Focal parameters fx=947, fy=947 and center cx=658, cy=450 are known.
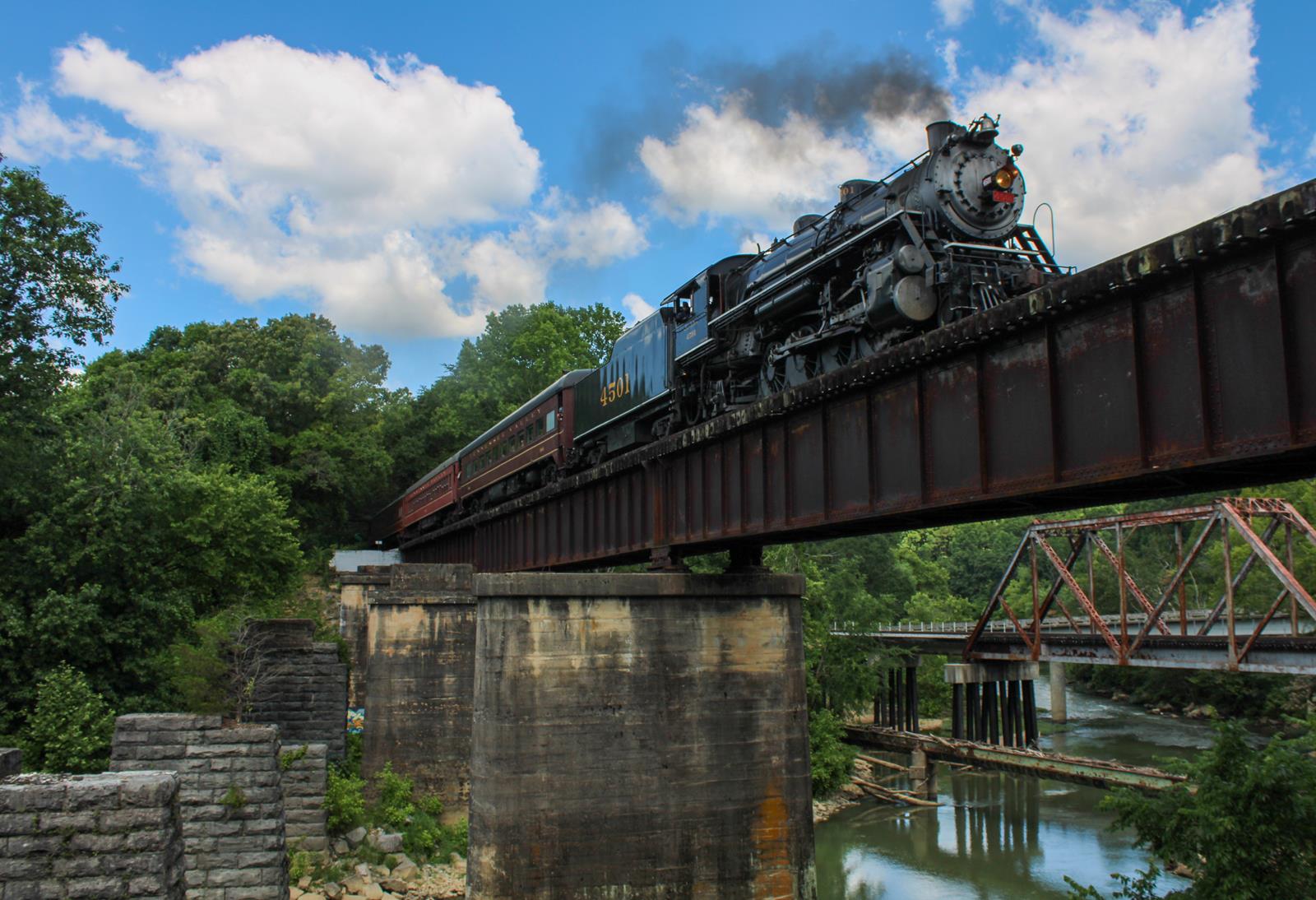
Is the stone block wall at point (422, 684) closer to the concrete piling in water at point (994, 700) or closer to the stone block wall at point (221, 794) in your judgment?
the stone block wall at point (221, 794)

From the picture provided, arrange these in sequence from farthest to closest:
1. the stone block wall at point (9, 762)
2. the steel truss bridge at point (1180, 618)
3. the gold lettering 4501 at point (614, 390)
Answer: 1. the steel truss bridge at point (1180, 618)
2. the gold lettering 4501 at point (614, 390)
3. the stone block wall at point (9, 762)

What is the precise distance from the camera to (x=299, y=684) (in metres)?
22.3

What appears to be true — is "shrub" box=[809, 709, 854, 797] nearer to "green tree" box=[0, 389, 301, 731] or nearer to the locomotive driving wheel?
the locomotive driving wheel

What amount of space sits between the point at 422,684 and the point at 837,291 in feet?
48.4

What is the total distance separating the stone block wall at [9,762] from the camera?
6070 mm

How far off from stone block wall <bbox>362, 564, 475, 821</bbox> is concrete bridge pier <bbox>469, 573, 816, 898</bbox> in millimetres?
9943

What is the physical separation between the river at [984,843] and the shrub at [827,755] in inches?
45.2

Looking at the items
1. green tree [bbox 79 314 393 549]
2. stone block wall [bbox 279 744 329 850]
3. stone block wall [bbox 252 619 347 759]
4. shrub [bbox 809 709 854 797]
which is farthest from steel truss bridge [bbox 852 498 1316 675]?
green tree [bbox 79 314 393 549]

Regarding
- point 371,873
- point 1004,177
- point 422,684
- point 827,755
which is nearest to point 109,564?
point 422,684

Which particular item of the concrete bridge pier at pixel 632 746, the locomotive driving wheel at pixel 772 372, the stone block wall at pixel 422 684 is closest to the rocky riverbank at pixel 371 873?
the stone block wall at pixel 422 684

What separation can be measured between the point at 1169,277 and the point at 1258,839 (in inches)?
334

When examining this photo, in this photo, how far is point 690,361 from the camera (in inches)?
709

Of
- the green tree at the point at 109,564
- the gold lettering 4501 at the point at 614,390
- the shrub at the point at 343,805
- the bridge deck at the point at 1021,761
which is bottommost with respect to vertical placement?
the bridge deck at the point at 1021,761

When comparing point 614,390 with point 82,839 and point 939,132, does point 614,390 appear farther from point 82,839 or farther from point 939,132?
point 82,839
